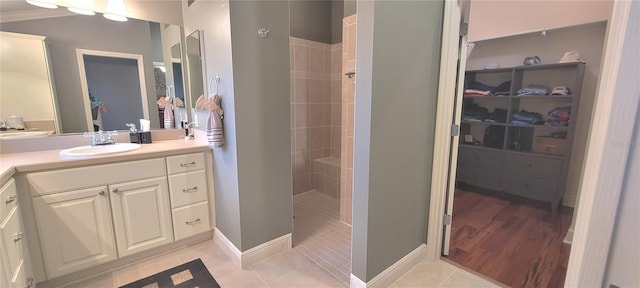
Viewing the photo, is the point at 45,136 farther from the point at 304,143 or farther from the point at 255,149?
the point at 304,143

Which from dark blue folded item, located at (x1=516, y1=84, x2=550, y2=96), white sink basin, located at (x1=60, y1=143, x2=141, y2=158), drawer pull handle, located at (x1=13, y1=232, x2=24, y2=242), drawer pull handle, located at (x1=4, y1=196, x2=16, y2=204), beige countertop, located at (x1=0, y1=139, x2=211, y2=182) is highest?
dark blue folded item, located at (x1=516, y1=84, x2=550, y2=96)

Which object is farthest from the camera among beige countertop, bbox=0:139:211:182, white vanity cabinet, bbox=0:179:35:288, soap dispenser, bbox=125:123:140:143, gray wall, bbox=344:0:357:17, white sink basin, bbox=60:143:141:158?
gray wall, bbox=344:0:357:17

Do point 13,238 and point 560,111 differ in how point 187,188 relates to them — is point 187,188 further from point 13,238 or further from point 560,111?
point 560,111

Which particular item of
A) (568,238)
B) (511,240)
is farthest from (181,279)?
(568,238)

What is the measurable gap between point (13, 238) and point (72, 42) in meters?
1.41

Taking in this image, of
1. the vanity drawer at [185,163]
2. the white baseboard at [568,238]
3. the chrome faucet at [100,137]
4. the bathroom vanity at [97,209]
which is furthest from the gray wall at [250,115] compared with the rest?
the white baseboard at [568,238]

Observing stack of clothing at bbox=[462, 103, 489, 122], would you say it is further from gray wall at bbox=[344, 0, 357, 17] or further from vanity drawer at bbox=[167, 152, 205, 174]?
vanity drawer at bbox=[167, 152, 205, 174]

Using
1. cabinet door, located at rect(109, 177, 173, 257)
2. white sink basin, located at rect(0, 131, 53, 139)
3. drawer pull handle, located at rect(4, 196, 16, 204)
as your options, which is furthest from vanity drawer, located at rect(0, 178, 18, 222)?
white sink basin, located at rect(0, 131, 53, 139)

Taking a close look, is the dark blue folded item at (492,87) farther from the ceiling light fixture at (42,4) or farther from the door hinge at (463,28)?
the ceiling light fixture at (42,4)

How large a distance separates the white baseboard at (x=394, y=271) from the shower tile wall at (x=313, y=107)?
1511 millimetres

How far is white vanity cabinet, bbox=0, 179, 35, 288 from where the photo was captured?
4.02ft

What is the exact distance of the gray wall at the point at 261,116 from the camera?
1.77 m

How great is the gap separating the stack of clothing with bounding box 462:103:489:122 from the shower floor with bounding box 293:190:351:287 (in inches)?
80.3

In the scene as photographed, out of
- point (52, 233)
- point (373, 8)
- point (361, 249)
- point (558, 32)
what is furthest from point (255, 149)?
point (558, 32)
